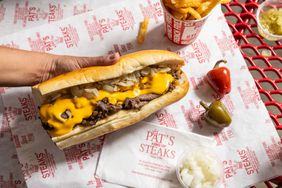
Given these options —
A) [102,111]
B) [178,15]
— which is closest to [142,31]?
[178,15]

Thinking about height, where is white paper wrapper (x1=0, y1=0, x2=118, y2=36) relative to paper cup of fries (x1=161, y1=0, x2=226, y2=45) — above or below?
below

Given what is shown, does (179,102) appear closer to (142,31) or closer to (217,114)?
(217,114)

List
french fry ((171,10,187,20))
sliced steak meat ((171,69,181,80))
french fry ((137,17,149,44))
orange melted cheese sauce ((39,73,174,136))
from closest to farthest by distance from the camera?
orange melted cheese sauce ((39,73,174,136)), french fry ((171,10,187,20)), sliced steak meat ((171,69,181,80)), french fry ((137,17,149,44))

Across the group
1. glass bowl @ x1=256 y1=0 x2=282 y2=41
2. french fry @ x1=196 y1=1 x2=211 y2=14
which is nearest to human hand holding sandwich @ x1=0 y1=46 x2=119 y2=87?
french fry @ x1=196 y1=1 x2=211 y2=14

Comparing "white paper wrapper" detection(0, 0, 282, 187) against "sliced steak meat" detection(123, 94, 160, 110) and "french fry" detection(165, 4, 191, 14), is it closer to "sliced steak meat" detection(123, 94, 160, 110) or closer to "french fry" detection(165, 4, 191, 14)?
"sliced steak meat" detection(123, 94, 160, 110)

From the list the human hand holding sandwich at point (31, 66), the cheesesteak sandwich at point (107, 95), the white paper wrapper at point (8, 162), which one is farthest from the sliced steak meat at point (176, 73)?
the white paper wrapper at point (8, 162)

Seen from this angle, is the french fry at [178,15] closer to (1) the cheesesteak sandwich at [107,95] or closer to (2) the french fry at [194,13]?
(2) the french fry at [194,13]
